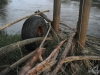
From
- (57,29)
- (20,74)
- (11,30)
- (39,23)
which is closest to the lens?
(20,74)

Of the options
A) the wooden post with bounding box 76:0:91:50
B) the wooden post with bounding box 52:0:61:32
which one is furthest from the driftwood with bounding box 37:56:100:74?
the wooden post with bounding box 52:0:61:32

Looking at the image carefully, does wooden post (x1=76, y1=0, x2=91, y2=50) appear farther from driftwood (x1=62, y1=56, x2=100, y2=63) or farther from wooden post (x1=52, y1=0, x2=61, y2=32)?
wooden post (x1=52, y1=0, x2=61, y2=32)

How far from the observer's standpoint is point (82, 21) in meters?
4.37

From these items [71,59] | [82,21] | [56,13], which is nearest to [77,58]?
[71,59]

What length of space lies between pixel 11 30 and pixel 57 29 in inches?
168

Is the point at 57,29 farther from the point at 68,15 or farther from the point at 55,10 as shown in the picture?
the point at 68,15

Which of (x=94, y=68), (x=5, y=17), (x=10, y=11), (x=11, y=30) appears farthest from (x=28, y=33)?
(x=10, y=11)

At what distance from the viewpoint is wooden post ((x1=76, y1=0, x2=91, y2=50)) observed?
168 inches

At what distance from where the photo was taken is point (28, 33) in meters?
5.02

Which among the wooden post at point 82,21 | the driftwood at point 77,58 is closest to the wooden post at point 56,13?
the wooden post at point 82,21

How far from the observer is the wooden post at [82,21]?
168 inches

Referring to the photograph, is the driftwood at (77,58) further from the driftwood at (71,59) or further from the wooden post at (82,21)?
the wooden post at (82,21)

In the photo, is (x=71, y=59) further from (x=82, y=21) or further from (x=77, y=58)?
(x=82, y=21)

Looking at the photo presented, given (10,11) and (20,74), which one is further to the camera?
(10,11)
